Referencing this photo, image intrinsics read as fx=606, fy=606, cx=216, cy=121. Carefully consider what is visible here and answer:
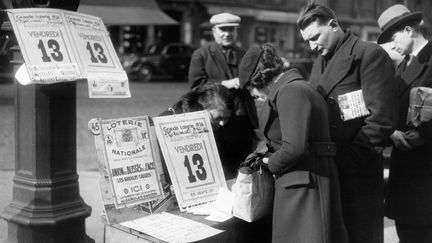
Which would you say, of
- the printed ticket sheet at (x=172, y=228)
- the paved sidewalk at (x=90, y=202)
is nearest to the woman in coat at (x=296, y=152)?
the printed ticket sheet at (x=172, y=228)

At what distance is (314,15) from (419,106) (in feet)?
2.85

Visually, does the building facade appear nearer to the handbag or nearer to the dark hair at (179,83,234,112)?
the dark hair at (179,83,234,112)

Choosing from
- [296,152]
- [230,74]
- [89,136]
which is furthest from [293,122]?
[89,136]

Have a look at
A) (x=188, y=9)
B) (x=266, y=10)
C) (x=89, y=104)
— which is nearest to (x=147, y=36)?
(x=188, y=9)

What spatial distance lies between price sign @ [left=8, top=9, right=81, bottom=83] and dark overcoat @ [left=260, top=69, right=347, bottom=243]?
3.50ft

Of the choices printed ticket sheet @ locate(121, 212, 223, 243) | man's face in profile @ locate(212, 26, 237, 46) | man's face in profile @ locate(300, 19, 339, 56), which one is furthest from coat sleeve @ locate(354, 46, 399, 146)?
man's face in profile @ locate(212, 26, 237, 46)

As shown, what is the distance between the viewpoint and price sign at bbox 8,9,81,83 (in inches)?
121

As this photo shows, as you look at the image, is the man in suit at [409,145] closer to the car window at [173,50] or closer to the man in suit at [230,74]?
the man in suit at [230,74]

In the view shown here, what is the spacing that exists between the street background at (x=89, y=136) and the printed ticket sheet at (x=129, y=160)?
5.74 feet

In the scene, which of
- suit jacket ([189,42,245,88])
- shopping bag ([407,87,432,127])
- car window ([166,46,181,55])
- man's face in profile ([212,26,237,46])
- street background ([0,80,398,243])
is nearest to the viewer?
shopping bag ([407,87,432,127])

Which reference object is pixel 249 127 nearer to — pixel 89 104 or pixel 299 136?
pixel 299 136

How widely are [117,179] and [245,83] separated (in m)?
0.84

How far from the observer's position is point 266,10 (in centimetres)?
3812

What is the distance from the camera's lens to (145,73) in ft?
78.8
